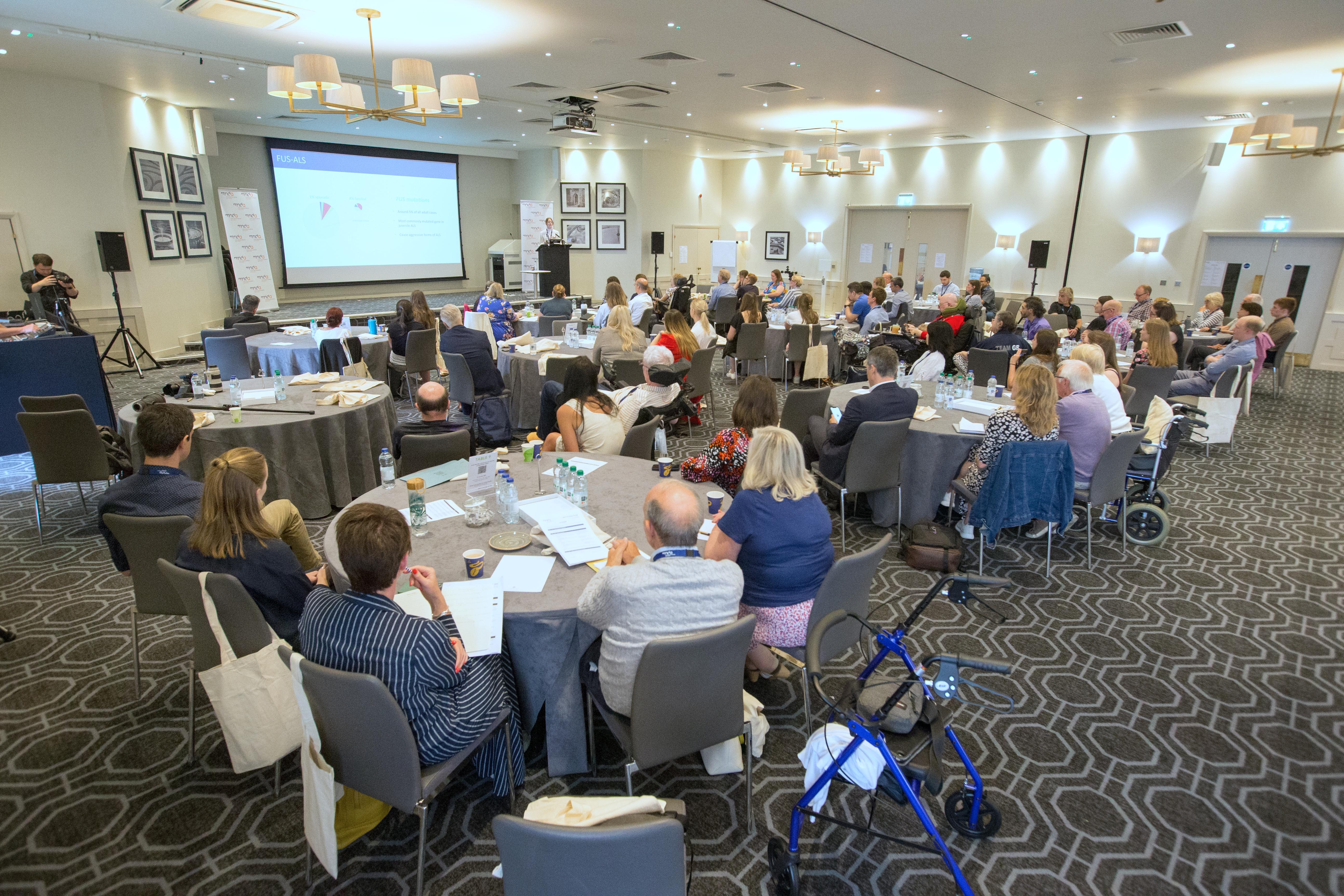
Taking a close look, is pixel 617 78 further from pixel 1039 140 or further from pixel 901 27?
pixel 1039 140

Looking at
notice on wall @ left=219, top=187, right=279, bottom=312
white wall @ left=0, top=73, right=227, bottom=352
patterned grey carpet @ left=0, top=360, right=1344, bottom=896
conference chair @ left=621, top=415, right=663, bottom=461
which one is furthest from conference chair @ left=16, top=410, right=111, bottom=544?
notice on wall @ left=219, top=187, right=279, bottom=312

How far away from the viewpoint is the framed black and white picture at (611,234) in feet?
58.4

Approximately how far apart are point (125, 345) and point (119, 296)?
712mm

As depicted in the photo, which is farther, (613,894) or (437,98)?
(437,98)

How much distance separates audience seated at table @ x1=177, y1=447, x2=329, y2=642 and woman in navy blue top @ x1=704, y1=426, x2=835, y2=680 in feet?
5.27

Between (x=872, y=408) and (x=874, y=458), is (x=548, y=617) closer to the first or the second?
(x=874, y=458)

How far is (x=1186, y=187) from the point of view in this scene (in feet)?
42.5

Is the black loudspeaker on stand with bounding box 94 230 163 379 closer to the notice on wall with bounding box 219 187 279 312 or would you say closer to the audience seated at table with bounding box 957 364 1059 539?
the notice on wall with bounding box 219 187 279 312

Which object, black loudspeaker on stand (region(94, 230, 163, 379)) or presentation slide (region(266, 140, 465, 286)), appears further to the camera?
presentation slide (region(266, 140, 465, 286))

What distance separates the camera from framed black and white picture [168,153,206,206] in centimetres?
1143

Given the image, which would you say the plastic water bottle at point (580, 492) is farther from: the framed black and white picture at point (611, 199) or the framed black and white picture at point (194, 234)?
the framed black and white picture at point (611, 199)

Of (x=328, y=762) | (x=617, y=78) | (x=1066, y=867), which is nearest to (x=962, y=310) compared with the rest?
(x=617, y=78)

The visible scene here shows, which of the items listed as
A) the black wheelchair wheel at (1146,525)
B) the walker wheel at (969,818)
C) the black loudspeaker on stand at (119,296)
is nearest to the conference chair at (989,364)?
the black wheelchair wheel at (1146,525)

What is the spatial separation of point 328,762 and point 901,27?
7.58 metres
